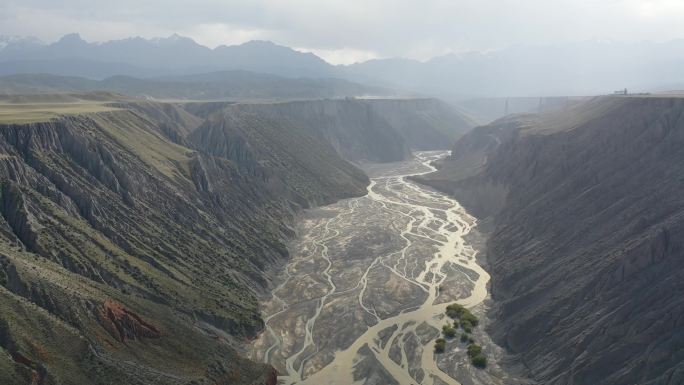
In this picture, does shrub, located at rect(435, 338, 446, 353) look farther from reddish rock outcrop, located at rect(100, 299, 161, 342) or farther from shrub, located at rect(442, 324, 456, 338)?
reddish rock outcrop, located at rect(100, 299, 161, 342)

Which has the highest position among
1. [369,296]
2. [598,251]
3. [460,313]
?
[598,251]

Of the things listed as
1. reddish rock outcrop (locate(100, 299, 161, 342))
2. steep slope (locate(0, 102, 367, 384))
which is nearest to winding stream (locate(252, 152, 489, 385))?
steep slope (locate(0, 102, 367, 384))

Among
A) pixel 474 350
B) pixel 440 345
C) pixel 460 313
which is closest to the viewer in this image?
pixel 474 350

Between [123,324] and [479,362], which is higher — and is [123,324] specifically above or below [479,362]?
above

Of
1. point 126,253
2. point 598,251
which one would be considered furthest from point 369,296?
point 126,253

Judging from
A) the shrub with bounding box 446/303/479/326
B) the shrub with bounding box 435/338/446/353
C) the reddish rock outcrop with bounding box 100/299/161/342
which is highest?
the reddish rock outcrop with bounding box 100/299/161/342

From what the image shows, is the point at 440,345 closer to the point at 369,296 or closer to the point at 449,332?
the point at 449,332

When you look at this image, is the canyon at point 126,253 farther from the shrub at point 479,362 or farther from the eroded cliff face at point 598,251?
the eroded cliff face at point 598,251

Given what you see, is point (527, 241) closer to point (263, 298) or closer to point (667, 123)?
point (667, 123)
